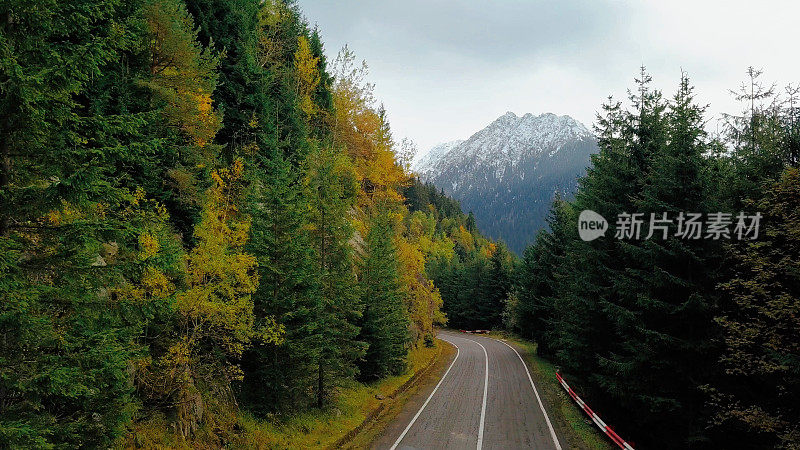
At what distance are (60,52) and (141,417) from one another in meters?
8.74

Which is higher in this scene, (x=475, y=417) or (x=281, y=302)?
(x=281, y=302)

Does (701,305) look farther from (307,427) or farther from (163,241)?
(163,241)

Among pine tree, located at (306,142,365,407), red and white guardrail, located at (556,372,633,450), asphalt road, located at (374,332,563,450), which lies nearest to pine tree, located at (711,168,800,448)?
red and white guardrail, located at (556,372,633,450)

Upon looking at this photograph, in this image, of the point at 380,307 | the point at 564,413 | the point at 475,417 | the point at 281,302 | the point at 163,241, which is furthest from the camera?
the point at 380,307

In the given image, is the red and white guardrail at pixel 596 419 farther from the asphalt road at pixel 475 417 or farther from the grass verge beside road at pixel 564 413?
the asphalt road at pixel 475 417

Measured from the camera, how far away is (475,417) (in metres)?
Answer: 19.2

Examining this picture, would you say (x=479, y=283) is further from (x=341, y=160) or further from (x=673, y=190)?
(x=673, y=190)

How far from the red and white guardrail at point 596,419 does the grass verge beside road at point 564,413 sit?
0.34 metres

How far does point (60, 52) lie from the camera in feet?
20.0

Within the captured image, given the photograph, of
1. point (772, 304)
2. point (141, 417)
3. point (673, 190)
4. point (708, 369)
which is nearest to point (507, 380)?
Answer: point (708, 369)

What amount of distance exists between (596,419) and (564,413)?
261 centimetres

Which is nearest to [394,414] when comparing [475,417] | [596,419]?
[475,417]

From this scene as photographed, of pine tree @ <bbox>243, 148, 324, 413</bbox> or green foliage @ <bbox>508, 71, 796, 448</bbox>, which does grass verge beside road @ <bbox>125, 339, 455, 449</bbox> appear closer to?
pine tree @ <bbox>243, 148, 324, 413</bbox>

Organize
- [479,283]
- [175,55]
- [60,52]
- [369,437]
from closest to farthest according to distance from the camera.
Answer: [60,52], [175,55], [369,437], [479,283]
